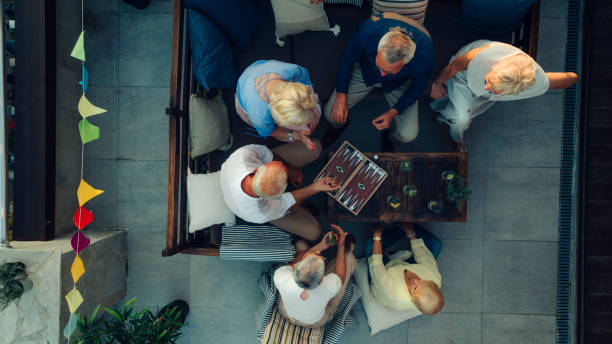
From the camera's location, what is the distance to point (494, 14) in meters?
2.51

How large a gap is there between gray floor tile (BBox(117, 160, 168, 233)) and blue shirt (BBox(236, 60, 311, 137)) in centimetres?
144

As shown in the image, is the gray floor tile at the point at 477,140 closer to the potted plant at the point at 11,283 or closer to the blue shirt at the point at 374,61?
the blue shirt at the point at 374,61

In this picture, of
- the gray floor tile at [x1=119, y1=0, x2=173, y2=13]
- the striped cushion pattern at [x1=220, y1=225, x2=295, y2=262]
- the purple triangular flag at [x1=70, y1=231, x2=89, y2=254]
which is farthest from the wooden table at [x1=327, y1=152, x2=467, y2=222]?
the gray floor tile at [x1=119, y1=0, x2=173, y2=13]

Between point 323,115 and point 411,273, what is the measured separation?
158 cm

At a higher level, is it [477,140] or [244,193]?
[477,140]

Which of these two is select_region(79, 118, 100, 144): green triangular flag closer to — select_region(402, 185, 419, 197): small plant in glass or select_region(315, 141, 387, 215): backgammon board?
select_region(315, 141, 387, 215): backgammon board

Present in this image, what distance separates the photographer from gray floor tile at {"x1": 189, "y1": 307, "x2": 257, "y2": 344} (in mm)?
3242

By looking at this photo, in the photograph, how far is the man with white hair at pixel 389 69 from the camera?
81.0 inches

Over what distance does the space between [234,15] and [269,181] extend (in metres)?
1.49

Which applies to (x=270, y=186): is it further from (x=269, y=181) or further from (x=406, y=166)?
(x=406, y=166)

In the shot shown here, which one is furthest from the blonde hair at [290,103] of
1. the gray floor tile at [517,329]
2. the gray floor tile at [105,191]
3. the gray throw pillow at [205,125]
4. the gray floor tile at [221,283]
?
the gray floor tile at [517,329]

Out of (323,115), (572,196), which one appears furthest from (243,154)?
(572,196)

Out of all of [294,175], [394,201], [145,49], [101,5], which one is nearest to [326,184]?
[294,175]

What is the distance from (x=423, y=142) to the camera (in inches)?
125
